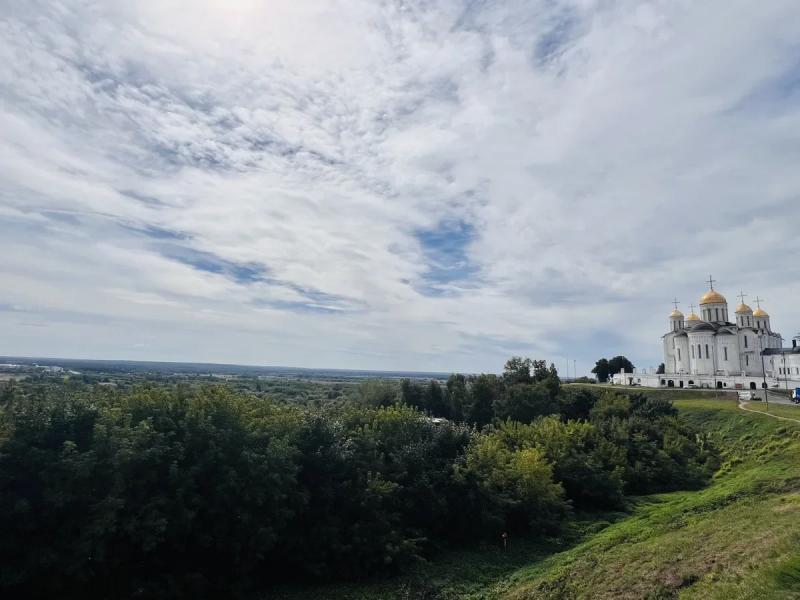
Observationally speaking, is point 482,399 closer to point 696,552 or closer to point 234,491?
point 234,491

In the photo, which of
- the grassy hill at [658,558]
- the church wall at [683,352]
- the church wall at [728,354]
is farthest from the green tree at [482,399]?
the church wall at [683,352]

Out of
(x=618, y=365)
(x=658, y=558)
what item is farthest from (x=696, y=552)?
(x=618, y=365)

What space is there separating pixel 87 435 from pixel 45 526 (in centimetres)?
269

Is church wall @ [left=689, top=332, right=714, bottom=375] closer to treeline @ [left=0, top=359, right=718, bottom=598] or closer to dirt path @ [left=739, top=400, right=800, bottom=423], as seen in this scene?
dirt path @ [left=739, top=400, right=800, bottom=423]

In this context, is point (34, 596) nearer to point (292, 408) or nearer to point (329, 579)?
point (329, 579)

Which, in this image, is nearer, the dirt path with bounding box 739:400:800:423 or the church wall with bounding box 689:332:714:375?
the dirt path with bounding box 739:400:800:423

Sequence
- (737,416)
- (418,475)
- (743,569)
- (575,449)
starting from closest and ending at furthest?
(743,569) < (418,475) < (575,449) < (737,416)

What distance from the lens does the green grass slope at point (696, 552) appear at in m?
12.1

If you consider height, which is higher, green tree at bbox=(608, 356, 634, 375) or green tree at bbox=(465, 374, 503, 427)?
green tree at bbox=(608, 356, 634, 375)

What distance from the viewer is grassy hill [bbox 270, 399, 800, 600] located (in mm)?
12578

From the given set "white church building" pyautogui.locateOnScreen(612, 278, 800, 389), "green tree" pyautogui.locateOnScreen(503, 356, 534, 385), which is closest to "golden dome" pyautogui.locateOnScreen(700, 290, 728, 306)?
"white church building" pyautogui.locateOnScreen(612, 278, 800, 389)

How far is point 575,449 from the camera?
31844 mm

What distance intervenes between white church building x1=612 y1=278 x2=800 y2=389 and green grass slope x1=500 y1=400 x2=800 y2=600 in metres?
37.3

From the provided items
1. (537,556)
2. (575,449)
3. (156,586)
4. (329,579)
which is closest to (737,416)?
(575,449)
